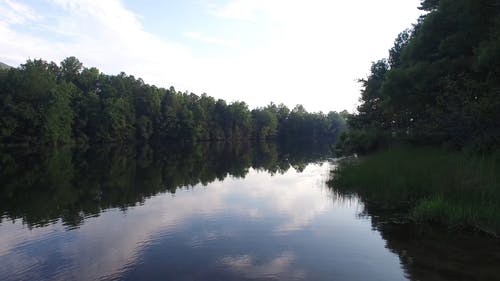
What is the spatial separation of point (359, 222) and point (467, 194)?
3.65 meters

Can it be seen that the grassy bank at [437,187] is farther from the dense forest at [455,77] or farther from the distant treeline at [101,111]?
the distant treeline at [101,111]

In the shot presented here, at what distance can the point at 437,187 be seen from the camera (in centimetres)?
1454

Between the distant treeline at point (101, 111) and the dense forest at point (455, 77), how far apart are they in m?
60.8

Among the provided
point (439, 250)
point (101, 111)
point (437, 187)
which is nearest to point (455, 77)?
point (437, 187)

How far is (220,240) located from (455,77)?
1770 cm

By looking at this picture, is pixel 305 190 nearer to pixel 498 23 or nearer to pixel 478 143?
pixel 478 143

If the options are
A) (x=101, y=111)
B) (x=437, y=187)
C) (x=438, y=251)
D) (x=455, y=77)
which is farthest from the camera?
(x=101, y=111)

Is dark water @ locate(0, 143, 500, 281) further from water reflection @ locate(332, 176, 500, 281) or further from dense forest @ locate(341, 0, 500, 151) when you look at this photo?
dense forest @ locate(341, 0, 500, 151)

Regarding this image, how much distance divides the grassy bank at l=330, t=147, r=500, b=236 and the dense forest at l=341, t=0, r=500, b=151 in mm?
1599

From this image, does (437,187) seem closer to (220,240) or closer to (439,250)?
(439,250)

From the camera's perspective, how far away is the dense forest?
17125 millimetres

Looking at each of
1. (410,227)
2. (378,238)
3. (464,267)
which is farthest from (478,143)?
(464,267)

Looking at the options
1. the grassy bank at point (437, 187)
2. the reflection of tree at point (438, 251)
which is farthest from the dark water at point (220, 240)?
the grassy bank at point (437, 187)

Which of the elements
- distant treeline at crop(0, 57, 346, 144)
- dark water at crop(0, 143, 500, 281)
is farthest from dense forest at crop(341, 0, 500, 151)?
distant treeline at crop(0, 57, 346, 144)
